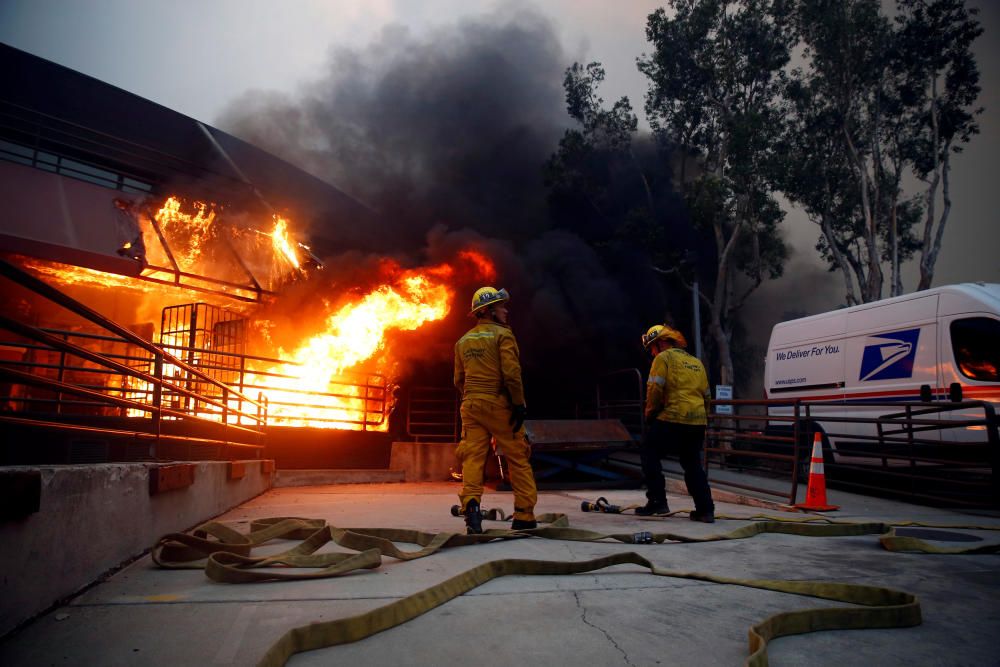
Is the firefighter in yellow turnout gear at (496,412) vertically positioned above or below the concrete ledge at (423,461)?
above

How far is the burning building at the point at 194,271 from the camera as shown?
10.4 m

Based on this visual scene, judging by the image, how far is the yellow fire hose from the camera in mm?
2084

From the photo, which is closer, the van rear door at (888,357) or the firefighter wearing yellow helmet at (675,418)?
the firefighter wearing yellow helmet at (675,418)

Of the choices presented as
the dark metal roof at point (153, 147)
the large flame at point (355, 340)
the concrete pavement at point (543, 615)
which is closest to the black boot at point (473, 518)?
the concrete pavement at point (543, 615)

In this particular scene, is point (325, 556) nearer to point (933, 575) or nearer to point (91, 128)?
point (933, 575)

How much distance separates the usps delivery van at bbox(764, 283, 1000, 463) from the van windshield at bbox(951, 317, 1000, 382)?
1 cm

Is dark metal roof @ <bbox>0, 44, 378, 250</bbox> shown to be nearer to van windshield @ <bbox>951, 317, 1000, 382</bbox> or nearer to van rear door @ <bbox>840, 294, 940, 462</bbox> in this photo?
van rear door @ <bbox>840, 294, 940, 462</bbox>

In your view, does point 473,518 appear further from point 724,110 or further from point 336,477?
point 724,110

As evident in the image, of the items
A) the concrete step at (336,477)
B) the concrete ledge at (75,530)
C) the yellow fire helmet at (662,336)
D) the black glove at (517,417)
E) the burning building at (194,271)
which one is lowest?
the concrete step at (336,477)

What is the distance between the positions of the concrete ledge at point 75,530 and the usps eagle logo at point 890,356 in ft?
29.3

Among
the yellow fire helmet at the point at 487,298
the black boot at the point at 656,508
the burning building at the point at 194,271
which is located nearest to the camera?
the yellow fire helmet at the point at 487,298

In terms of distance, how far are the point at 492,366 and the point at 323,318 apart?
7.15 m

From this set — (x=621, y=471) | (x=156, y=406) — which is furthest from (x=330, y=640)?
(x=621, y=471)

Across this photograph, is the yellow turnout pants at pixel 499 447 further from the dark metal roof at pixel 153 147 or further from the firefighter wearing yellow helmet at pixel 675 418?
the dark metal roof at pixel 153 147
